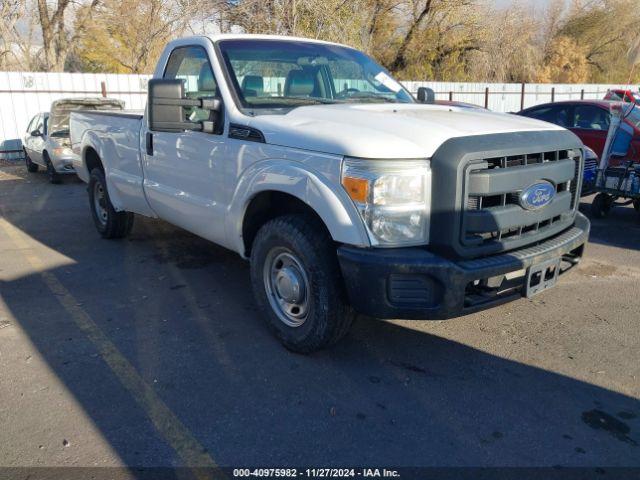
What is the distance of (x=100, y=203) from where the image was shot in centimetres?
676

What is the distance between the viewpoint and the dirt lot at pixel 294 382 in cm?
278

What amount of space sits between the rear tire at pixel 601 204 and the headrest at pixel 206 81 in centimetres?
604

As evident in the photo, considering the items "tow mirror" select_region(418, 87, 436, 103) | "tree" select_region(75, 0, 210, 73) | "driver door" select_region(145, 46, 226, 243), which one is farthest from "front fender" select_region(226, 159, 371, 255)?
"tree" select_region(75, 0, 210, 73)

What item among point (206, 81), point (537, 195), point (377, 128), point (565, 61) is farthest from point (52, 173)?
point (565, 61)

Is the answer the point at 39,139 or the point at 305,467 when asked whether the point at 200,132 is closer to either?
the point at 305,467

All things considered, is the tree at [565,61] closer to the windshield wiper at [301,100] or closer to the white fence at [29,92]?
the white fence at [29,92]

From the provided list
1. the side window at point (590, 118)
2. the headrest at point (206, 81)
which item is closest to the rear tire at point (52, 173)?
the headrest at point (206, 81)

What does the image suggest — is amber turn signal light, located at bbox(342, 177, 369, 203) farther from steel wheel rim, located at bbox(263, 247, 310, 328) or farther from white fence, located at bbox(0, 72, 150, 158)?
white fence, located at bbox(0, 72, 150, 158)

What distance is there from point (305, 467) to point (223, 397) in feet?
2.64

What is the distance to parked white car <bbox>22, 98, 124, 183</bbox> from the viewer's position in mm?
11422

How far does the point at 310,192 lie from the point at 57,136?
1027 centimetres

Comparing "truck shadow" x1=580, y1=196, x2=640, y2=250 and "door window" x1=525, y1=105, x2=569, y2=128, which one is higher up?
"door window" x1=525, y1=105, x2=569, y2=128

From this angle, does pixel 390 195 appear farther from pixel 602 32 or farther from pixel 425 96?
pixel 602 32

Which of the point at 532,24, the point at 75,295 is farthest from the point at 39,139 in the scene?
the point at 532,24
